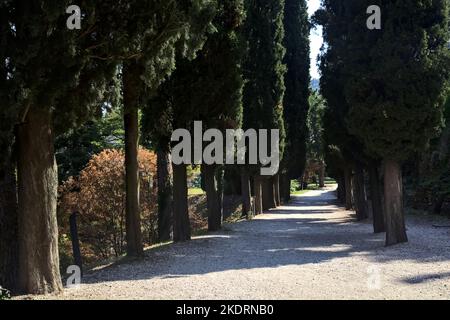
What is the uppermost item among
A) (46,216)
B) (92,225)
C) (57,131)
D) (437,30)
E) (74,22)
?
(437,30)

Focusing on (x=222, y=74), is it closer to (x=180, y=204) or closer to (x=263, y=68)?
(x=180, y=204)

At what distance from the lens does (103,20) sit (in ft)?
25.9

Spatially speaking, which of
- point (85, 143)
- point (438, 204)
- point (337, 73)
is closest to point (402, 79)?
point (337, 73)

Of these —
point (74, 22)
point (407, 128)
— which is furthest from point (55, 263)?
point (407, 128)

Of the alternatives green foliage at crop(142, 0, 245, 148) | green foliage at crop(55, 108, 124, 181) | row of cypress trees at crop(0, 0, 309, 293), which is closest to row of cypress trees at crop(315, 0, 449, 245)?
green foliage at crop(142, 0, 245, 148)

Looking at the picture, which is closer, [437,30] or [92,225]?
[437,30]

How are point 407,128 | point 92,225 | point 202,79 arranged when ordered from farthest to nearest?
point 92,225 → point 202,79 → point 407,128

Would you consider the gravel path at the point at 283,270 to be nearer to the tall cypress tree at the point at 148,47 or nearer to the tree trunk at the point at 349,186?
the tall cypress tree at the point at 148,47

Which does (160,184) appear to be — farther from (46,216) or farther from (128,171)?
(46,216)

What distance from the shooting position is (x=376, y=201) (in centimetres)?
1764

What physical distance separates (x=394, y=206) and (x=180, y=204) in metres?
5.97

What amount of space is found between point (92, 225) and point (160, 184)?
3882 millimetres

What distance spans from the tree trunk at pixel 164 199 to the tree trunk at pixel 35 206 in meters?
9.91
